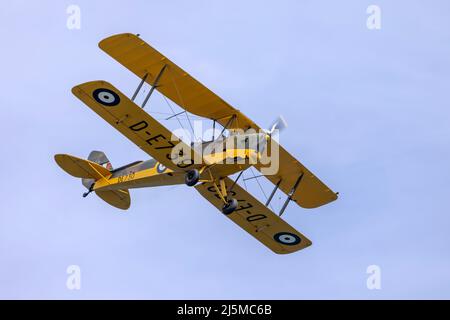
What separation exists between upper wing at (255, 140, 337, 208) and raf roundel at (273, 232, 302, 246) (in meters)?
0.80

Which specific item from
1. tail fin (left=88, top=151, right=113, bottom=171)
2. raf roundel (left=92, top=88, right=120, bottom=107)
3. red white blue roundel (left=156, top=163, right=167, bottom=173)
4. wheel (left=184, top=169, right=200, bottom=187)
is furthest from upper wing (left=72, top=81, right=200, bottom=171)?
tail fin (left=88, top=151, right=113, bottom=171)

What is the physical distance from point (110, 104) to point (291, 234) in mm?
6069

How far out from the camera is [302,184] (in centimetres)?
2673

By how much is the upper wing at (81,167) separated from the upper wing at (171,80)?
2.93 metres

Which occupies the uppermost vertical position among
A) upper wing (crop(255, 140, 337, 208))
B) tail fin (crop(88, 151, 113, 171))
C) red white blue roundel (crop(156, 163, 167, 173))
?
tail fin (crop(88, 151, 113, 171))

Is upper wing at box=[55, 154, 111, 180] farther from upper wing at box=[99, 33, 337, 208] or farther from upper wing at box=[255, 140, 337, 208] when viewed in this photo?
upper wing at box=[255, 140, 337, 208]

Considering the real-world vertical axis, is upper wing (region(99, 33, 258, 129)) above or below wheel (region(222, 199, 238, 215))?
above

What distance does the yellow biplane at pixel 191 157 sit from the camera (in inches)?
928

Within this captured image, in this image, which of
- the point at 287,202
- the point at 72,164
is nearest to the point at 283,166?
the point at 287,202

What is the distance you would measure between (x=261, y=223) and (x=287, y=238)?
2.39 feet

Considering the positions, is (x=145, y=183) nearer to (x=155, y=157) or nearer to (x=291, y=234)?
(x=155, y=157)

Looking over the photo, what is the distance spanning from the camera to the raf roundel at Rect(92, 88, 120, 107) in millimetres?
22969

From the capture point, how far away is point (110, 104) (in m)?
23.2
